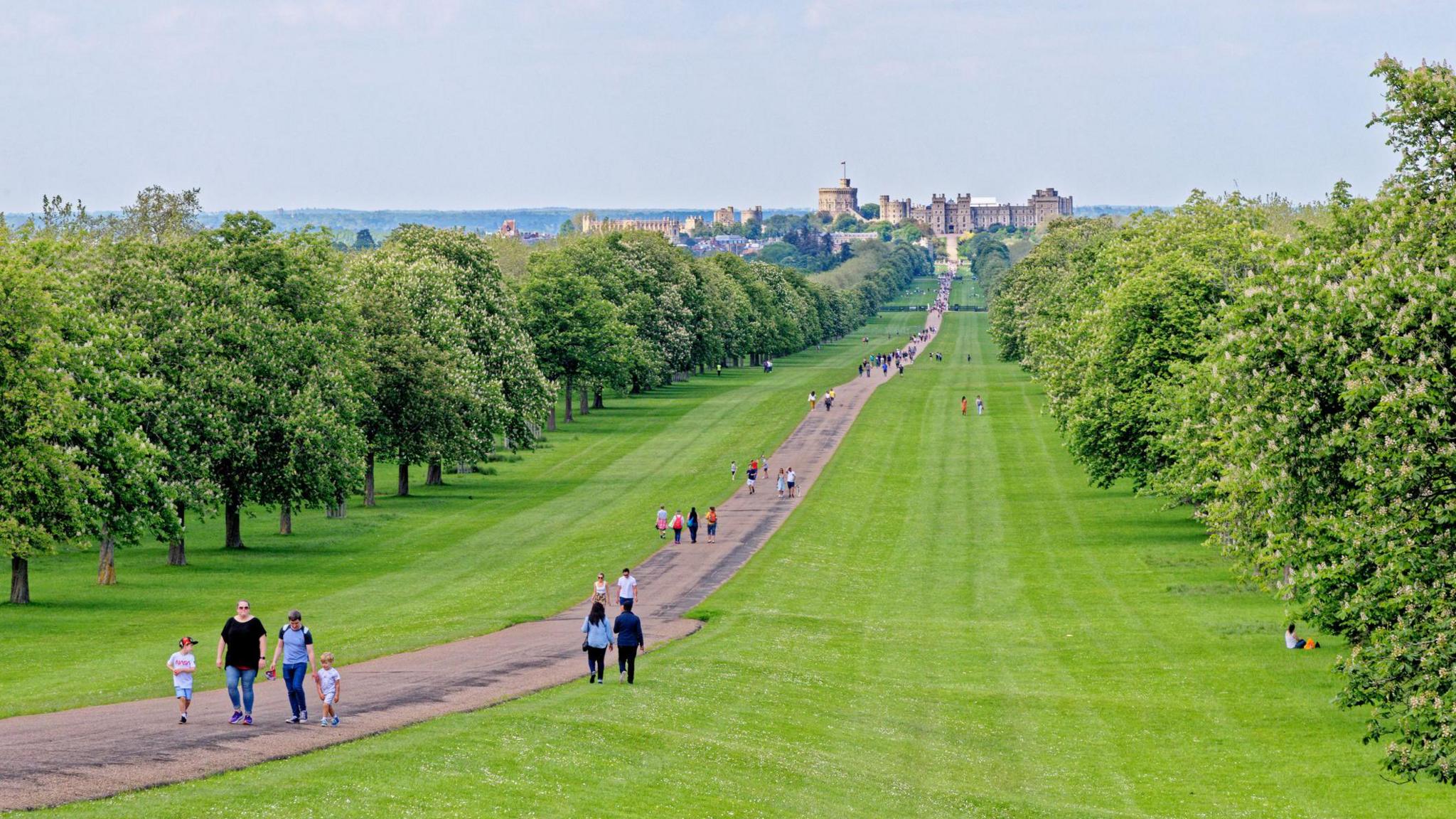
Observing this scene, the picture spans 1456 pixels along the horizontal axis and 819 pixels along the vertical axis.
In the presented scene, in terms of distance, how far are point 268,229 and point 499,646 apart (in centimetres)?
3639

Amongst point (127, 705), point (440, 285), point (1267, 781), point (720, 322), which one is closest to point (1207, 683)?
point (1267, 781)

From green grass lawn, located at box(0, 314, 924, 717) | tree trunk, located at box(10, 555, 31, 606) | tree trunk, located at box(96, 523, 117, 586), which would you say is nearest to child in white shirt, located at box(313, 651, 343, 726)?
green grass lawn, located at box(0, 314, 924, 717)

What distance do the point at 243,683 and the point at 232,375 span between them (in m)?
39.9

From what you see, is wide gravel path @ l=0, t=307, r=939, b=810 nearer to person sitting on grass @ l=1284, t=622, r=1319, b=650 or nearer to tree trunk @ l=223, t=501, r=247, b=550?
person sitting on grass @ l=1284, t=622, r=1319, b=650

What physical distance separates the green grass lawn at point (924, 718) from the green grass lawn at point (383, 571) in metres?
9.10

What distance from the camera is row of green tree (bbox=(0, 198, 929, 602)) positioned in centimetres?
5481

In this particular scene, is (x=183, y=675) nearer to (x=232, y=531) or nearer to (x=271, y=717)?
(x=271, y=717)

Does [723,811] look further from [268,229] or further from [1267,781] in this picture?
[268,229]

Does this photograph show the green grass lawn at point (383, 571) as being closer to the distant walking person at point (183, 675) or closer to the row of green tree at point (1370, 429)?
the distant walking person at point (183, 675)

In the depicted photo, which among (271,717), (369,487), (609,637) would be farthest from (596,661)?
(369,487)

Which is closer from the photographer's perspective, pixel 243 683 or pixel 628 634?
pixel 243 683

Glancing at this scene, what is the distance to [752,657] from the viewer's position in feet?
151

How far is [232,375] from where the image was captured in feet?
223

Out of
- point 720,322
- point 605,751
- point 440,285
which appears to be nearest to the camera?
point 605,751
